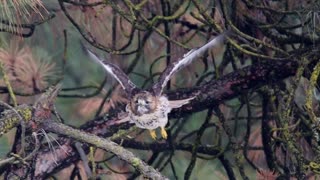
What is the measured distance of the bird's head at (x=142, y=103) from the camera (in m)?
2.17

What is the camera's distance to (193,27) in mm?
2641

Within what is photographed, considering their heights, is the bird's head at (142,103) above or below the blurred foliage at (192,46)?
below

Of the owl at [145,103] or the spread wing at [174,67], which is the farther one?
the owl at [145,103]

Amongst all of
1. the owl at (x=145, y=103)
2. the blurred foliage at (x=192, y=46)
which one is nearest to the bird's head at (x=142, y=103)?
the owl at (x=145, y=103)

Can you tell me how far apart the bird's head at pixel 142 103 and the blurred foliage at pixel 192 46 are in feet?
0.42

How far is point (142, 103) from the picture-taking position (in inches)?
86.7

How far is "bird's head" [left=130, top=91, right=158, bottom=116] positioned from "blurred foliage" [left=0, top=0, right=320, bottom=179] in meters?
0.13

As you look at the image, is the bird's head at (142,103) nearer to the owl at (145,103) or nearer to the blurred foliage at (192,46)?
the owl at (145,103)

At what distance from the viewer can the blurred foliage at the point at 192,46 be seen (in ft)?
6.84

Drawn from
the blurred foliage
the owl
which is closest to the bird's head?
the owl

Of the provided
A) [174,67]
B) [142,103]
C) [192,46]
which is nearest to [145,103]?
[142,103]

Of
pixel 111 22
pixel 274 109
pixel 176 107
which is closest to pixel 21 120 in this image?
pixel 176 107

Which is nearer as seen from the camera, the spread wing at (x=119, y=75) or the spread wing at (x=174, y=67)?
the spread wing at (x=174, y=67)

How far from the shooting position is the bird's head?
2168 mm
